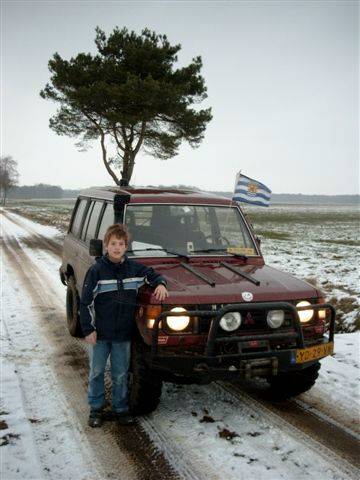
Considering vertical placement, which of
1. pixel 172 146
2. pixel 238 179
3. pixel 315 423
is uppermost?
pixel 172 146

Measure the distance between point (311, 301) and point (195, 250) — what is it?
1.39m

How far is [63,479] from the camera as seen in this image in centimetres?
308

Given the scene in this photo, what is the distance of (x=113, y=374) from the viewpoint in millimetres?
3928

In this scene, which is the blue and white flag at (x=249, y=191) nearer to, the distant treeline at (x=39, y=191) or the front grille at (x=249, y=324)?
the front grille at (x=249, y=324)

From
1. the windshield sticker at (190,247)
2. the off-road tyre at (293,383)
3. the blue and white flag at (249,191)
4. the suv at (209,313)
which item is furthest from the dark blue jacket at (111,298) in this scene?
the blue and white flag at (249,191)

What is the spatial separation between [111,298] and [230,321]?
1.05m

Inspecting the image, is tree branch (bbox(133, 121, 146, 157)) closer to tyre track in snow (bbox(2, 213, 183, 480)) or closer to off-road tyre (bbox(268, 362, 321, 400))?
tyre track in snow (bbox(2, 213, 183, 480))

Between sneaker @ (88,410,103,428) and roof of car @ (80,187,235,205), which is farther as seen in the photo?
roof of car @ (80,187,235,205)

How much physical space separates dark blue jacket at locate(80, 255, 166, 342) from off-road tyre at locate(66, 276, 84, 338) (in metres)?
2.42

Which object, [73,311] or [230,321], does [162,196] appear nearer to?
[230,321]

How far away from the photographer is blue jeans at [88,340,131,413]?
12.7 ft

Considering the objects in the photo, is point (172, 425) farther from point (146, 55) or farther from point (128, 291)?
point (146, 55)

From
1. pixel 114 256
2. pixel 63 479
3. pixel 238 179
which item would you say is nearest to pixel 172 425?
pixel 63 479

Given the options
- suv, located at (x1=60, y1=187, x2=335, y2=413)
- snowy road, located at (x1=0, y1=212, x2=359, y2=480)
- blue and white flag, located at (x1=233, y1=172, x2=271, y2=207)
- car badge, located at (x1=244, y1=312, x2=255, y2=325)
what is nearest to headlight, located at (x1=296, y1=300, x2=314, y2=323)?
suv, located at (x1=60, y1=187, x2=335, y2=413)
